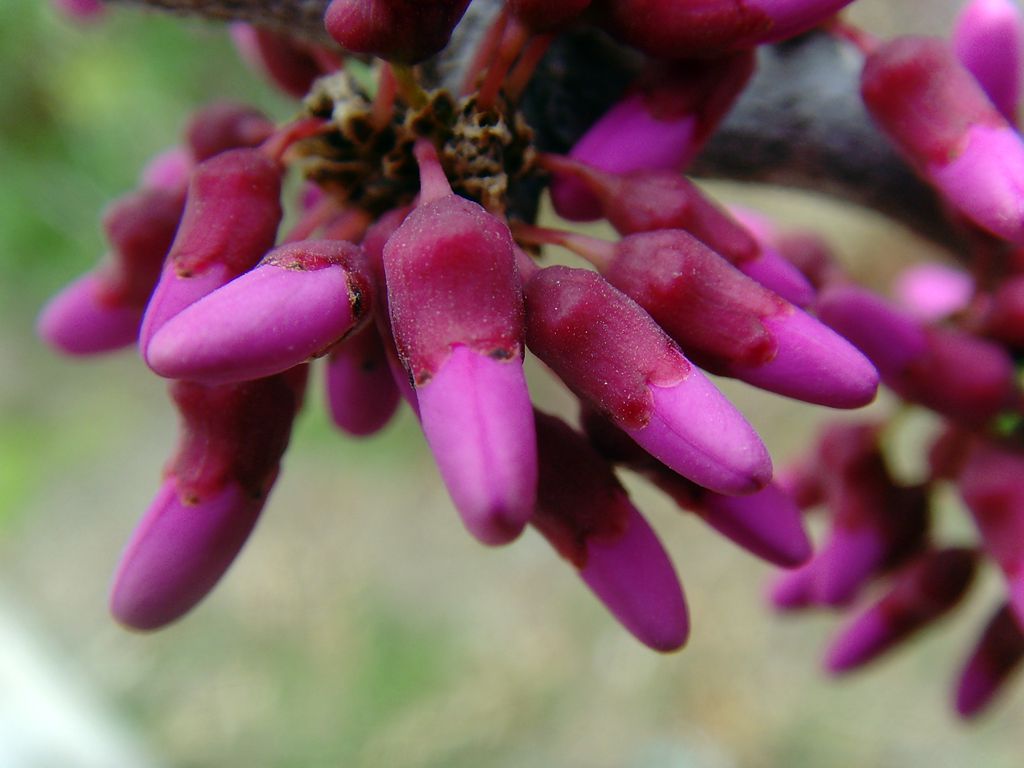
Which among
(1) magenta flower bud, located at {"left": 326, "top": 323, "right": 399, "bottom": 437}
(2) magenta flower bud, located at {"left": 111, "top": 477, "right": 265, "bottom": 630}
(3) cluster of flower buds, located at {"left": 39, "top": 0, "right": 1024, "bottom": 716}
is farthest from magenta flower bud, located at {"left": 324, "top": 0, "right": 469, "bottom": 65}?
(2) magenta flower bud, located at {"left": 111, "top": 477, "right": 265, "bottom": 630}

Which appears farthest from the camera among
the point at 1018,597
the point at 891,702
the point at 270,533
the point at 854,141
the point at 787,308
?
the point at 270,533

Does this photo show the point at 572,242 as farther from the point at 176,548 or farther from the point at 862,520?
the point at 862,520

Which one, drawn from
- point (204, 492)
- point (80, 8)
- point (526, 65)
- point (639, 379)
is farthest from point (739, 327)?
point (80, 8)

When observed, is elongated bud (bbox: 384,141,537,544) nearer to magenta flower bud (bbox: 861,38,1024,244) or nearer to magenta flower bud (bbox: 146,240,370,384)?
magenta flower bud (bbox: 146,240,370,384)

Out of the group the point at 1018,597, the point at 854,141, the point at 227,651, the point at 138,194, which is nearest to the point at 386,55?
the point at 138,194

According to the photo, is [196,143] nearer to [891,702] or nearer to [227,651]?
[891,702]

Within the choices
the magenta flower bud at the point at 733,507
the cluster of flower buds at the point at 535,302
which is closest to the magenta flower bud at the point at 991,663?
the cluster of flower buds at the point at 535,302
